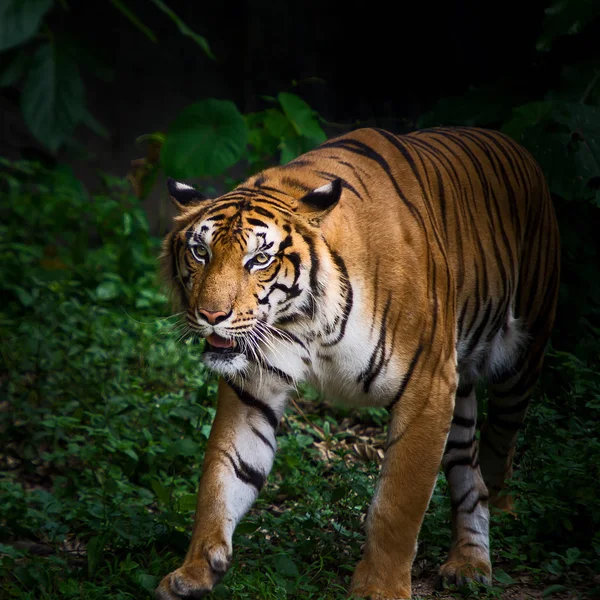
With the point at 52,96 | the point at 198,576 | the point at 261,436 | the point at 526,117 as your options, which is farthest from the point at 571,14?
the point at 52,96

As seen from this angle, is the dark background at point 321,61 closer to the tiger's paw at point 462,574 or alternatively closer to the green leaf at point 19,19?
the tiger's paw at point 462,574

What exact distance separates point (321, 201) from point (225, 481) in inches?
34.3

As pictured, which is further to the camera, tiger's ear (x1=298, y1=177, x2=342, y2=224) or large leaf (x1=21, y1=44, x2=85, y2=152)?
tiger's ear (x1=298, y1=177, x2=342, y2=224)

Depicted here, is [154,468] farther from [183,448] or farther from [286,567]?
[286,567]

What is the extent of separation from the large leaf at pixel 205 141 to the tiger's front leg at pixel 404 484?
2563 mm

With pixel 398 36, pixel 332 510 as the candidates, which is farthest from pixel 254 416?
pixel 398 36

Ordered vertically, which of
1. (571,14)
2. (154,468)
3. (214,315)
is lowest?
(154,468)

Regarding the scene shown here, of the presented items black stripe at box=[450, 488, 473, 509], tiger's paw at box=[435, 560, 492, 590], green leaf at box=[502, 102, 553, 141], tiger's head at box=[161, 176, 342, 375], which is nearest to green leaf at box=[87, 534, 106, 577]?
tiger's head at box=[161, 176, 342, 375]

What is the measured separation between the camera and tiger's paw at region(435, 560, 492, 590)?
2662 millimetres

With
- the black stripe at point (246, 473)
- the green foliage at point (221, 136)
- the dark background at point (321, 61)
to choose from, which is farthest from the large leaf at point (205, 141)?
the black stripe at point (246, 473)

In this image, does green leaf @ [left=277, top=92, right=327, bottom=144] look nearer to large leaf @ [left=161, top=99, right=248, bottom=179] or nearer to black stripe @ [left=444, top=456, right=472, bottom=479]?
large leaf @ [left=161, top=99, right=248, bottom=179]

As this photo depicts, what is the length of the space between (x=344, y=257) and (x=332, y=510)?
1.18m

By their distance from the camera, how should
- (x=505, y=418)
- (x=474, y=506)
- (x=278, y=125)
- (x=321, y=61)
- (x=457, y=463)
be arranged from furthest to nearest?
1. (x=321, y=61)
2. (x=278, y=125)
3. (x=505, y=418)
4. (x=457, y=463)
5. (x=474, y=506)

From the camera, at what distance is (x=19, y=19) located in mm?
497
